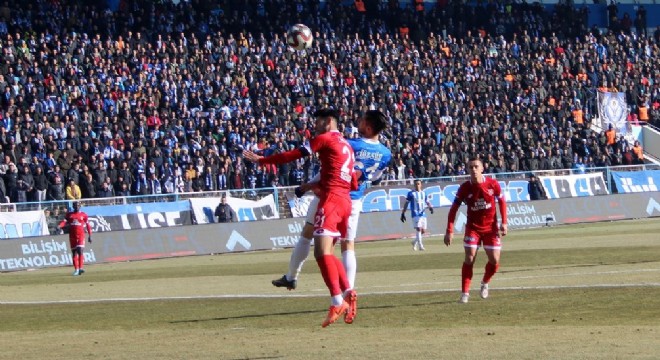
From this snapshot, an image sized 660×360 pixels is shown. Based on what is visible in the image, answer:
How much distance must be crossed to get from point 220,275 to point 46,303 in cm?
703

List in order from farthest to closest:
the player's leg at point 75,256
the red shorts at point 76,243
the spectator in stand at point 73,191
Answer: the spectator in stand at point 73,191 → the red shorts at point 76,243 → the player's leg at point 75,256

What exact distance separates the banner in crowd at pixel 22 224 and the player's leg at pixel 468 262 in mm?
20281

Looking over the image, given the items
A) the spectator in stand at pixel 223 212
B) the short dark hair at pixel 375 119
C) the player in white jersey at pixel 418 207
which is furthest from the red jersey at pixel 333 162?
the spectator in stand at pixel 223 212

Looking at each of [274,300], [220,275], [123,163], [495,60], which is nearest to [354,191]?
[274,300]

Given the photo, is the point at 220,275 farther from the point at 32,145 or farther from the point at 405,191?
the point at 405,191

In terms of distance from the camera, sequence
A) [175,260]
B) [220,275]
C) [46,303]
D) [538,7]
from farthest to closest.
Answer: [538,7], [175,260], [220,275], [46,303]

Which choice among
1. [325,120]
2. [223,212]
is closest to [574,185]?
[223,212]

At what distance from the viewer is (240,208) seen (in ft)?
138

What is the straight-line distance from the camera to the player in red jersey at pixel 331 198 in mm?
13141

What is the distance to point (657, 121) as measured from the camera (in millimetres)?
62438

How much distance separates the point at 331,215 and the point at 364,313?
3.78m

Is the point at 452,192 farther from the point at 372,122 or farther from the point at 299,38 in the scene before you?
the point at 372,122

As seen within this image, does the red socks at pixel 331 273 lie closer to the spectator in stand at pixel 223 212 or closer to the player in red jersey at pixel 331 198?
the player in red jersey at pixel 331 198

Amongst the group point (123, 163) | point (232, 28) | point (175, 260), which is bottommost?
point (175, 260)
